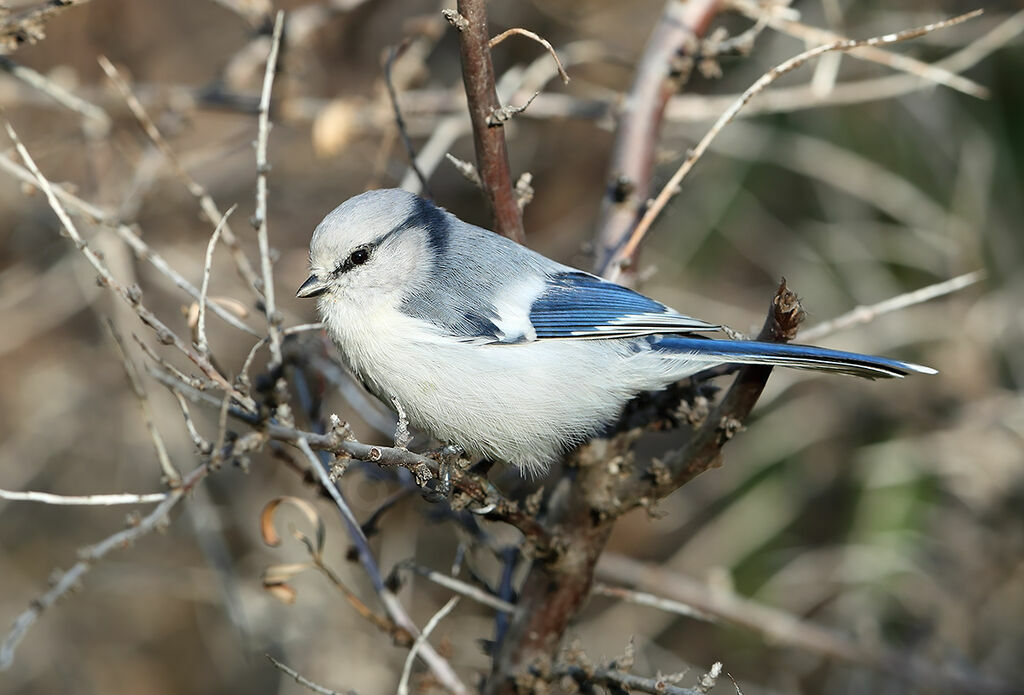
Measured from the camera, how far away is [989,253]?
384 centimetres

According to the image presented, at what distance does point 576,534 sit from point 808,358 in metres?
0.65

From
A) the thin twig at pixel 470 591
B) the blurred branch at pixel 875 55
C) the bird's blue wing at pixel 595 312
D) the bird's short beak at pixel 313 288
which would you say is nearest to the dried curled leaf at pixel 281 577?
the thin twig at pixel 470 591

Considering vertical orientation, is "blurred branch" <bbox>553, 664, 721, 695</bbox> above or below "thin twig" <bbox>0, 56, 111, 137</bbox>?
below

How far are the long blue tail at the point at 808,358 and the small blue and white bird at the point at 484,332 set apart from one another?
0.4 inches

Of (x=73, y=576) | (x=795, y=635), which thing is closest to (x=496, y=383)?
(x=73, y=576)

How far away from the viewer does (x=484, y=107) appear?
6.00 ft

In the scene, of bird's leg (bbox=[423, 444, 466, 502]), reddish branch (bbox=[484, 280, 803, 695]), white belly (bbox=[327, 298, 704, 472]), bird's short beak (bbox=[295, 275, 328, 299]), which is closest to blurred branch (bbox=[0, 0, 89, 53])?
bird's short beak (bbox=[295, 275, 328, 299])

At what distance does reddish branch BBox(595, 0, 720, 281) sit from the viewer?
2.47 metres

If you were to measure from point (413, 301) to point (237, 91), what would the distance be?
137cm

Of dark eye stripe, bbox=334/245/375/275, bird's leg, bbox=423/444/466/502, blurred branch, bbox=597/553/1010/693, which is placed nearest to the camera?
bird's leg, bbox=423/444/466/502

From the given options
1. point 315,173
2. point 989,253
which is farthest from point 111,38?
point 989,253

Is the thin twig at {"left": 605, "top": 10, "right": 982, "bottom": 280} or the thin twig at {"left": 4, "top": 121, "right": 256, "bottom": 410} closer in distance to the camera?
the thin twig at {"left": 4, "top": 121, "right": 256, "bottom": 410}

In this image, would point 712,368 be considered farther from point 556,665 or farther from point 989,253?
point 989,253

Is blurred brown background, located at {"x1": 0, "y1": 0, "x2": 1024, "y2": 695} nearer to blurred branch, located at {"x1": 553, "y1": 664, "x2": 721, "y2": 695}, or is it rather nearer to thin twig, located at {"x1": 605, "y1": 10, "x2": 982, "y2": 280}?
thin twig, located at {"x1": 605, "y1": 10, "x2": 982, "y2": 280}
